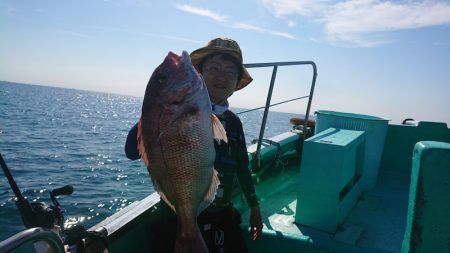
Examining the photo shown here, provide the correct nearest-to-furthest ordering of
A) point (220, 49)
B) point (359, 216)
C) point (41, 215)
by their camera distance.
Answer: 1. point (41, 215)
2. point (220, 49)
3. point (359, 216)

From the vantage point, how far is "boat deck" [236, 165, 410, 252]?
358cm

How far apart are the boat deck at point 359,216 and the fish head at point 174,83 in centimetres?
175

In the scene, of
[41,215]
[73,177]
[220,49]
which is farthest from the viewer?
[73,177]

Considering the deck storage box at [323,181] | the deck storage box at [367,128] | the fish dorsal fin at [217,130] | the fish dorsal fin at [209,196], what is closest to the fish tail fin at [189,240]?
the fish dorsal fin at [209,196]

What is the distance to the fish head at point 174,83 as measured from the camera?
1.77 meters

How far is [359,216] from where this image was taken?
4301 millimetres

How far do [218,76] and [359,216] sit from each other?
9.36 feet

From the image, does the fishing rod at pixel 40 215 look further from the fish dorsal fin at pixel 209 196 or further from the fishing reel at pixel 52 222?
the fish dorsal fin at pixel 209 196

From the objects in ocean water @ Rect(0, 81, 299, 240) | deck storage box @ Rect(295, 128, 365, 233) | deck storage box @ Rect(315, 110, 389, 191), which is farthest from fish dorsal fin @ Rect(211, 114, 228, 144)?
ocean water @ Rect(0, 81, 299, 240)

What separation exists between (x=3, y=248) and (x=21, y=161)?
58.5 ft

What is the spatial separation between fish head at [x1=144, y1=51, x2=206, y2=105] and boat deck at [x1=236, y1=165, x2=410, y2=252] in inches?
69.0

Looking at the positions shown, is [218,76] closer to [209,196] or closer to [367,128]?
[209,196]

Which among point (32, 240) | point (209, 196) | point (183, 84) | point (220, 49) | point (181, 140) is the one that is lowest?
point (32, 240)

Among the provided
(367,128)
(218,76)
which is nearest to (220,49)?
(218,76)
